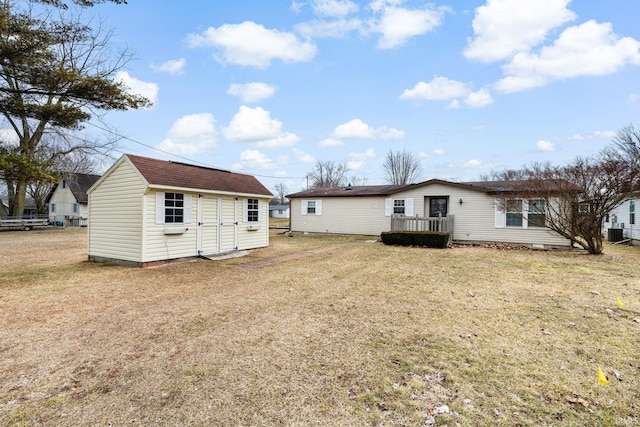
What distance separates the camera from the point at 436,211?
52.0 feet

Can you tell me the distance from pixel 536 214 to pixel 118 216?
1552cm

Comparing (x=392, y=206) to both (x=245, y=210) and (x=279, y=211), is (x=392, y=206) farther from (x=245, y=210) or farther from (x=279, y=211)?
(x=279, y=211)

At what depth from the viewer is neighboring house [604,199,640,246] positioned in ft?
50.2

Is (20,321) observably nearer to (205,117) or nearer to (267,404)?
(267,404)

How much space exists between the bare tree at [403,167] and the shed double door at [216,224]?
105 ft

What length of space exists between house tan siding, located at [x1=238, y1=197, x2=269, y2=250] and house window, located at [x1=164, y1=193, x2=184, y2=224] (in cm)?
249

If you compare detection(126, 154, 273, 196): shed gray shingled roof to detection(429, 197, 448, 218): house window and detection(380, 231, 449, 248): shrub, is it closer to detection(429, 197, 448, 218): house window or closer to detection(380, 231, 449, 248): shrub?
detection(380, 231, 449, 248): shrub

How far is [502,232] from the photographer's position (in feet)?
45.9

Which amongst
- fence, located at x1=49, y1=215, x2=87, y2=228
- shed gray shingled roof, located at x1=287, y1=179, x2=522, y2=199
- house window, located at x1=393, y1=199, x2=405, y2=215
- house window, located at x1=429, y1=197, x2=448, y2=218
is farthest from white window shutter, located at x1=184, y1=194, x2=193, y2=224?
fence, located at x1=49, y1=215, x2=87, y2=228

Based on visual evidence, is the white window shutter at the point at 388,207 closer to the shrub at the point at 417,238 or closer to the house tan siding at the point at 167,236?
the shrub at the point at 417,238

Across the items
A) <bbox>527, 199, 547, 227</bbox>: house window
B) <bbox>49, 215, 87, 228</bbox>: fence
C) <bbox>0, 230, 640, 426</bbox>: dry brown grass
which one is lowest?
<bbox>0, 230, 640, 426</bbox>: dry brown grass

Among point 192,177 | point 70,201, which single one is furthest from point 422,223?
point 70,201

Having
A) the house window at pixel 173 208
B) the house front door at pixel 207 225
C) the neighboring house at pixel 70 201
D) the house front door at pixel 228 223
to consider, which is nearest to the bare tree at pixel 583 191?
the house front door at pixel 228 223

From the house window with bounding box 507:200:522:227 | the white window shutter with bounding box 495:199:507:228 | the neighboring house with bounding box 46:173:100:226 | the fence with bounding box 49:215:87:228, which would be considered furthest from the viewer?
the neighboring house with bounding box 46:173:100:226
